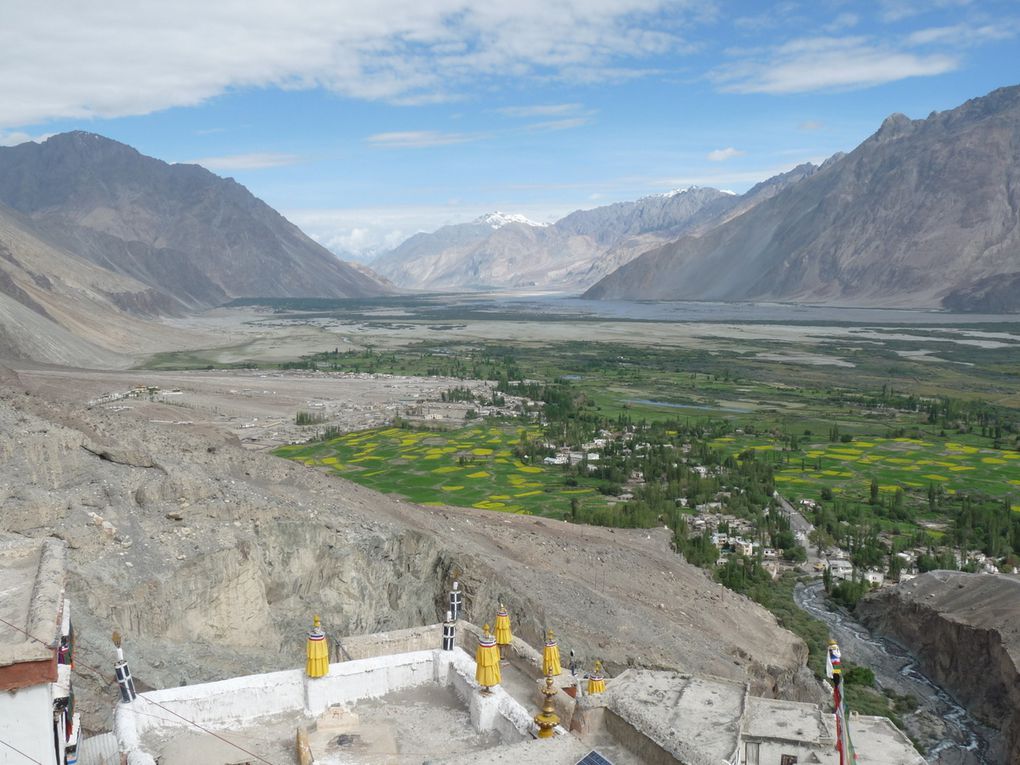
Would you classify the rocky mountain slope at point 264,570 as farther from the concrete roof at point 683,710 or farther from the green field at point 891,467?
the green field at point 891,467

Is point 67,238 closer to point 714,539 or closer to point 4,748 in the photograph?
point 714,539

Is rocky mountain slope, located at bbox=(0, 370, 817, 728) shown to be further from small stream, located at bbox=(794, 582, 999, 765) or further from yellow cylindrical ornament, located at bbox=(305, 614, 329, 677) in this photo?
yellow cylindrical ornament, located at bbox=(305, 614, 329, 677)

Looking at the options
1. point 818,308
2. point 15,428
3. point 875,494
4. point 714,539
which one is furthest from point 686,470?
point 818,308

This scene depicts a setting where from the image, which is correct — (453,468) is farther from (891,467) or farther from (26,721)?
(26,721)

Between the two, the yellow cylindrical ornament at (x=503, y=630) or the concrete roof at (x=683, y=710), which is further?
the yellow cylindrical ornament at (x=503, y=630)

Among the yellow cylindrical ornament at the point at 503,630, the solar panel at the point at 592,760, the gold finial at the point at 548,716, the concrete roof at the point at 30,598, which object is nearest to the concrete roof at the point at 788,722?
the yellow cylindrical ornament at the point at 503,630

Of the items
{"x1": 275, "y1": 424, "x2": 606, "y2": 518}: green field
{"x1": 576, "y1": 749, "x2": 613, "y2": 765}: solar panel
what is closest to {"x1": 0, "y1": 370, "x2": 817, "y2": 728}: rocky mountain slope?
{"x1": 576, "y1": 749, "x2": 613, "y2": 765}: solar panel

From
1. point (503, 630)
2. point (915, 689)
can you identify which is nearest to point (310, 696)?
point (503, 630)
